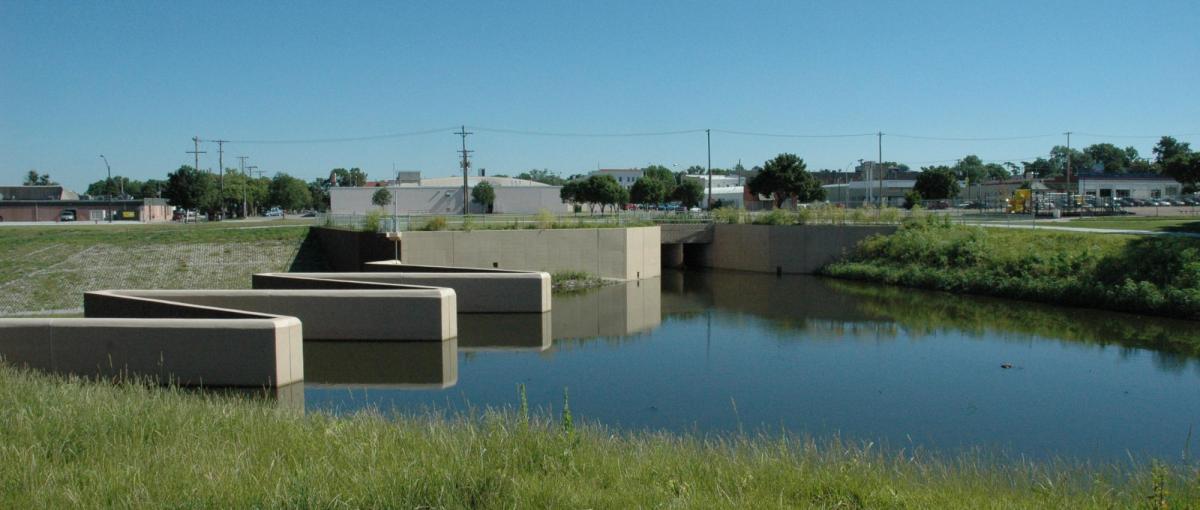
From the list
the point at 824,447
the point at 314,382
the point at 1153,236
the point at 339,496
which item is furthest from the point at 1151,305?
the point at 339,496

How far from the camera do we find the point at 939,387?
16.6 m

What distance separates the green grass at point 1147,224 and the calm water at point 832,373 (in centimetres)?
1315

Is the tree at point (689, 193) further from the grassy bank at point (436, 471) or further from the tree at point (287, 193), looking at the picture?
the grassy bank at point (436, 471)

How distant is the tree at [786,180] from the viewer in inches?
2581

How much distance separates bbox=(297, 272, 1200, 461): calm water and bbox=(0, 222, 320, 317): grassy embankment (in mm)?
14190

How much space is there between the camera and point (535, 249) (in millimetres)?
35906

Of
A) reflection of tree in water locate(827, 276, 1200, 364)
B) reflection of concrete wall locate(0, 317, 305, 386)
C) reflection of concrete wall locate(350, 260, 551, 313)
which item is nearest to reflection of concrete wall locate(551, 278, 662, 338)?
reflection of concrete wall locate(350, 260, 551, 313)

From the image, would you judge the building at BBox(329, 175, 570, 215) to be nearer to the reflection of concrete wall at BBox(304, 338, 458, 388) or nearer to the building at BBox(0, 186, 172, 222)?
the building at BBox(0, 186, 172, 222)

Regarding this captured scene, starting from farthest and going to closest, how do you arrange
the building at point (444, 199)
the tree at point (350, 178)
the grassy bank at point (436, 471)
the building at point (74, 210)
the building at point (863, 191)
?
the tree at point (350, 178)
the building at point (863, 191)
the building at point (74, 210)
the building at point (444, 199)
the grassy bank at point (436, 471)

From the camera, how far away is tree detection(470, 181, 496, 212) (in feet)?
241

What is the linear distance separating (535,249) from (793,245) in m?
13.0

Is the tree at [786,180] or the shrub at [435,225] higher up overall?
the tree at [786,180]

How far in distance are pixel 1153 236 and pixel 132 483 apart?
1292 inches

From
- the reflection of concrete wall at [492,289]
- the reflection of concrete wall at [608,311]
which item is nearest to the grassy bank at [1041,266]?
the reflection of concrete wall at [608,311]
